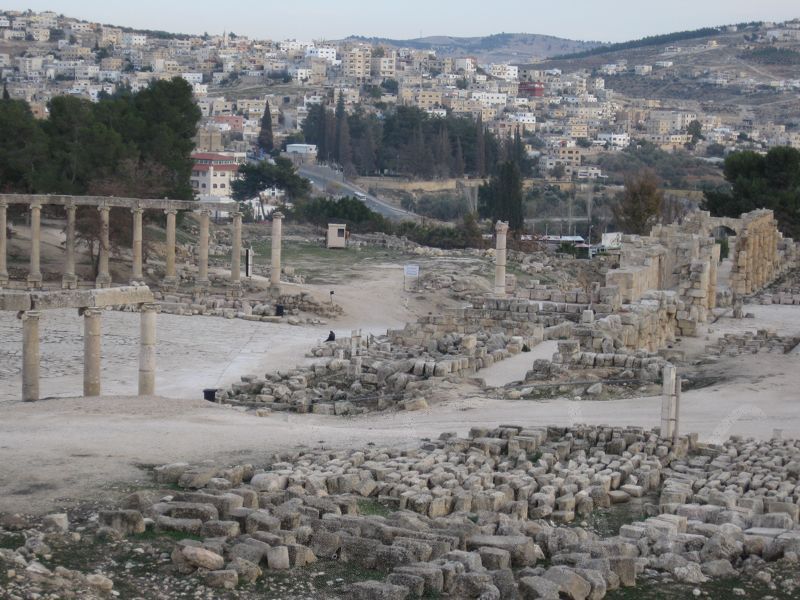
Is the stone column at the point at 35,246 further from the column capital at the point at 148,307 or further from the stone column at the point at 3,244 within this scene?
the column capital at the point at 148,307

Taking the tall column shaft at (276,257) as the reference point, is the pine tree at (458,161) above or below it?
above

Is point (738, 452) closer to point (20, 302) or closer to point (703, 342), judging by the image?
point (20, 302)

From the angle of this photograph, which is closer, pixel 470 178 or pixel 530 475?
pixel 530 475

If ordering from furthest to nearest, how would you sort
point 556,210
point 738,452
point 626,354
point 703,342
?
point 556,210 → point 703,342 → point 626,354 → point 738,452

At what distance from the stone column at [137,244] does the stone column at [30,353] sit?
2011 cm

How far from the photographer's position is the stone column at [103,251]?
46188mm

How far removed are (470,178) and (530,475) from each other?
10156cm

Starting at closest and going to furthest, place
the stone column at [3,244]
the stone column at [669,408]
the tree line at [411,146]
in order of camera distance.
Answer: the stone column at [669,408], the stone column at [3,244], the tree line at [411,146]

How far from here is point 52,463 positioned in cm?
1897

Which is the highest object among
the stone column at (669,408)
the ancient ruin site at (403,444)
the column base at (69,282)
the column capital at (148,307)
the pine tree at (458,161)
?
the pine tree at (458,161)

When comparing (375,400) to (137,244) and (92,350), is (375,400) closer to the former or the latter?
(92,350)

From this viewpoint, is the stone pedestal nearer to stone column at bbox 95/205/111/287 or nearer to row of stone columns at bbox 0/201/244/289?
row of stone columns at bbox 0/201/244/289

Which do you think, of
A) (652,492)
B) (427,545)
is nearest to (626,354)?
Result: (652,492)

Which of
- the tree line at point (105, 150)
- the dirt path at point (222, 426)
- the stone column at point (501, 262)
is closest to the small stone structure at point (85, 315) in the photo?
the dirt path at point (222, 426)
